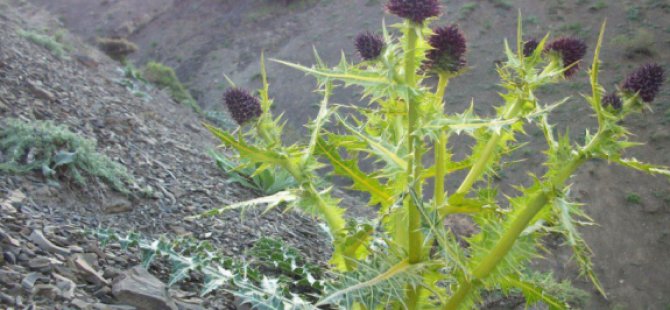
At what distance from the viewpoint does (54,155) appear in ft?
12.3

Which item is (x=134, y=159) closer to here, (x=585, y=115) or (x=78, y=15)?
(x=585, y=115)

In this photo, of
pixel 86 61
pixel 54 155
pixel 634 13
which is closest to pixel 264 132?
pixel 54 155

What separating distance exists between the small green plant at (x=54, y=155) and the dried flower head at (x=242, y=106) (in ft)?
5.61

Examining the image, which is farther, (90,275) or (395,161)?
(90,275)

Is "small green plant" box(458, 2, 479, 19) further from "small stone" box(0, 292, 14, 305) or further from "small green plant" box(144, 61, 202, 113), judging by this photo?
"small stone" box(0, 292, 14, 305)

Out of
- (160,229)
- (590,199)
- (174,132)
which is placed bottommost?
(590,199)

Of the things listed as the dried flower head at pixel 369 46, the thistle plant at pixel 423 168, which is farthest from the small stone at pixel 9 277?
the dried flower head at pixel 369 46

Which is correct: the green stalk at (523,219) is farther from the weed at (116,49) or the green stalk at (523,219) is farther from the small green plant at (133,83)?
the weed at (116,49)

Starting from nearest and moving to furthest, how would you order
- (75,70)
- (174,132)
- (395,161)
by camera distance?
(395,161) → (174,132) → (75,70)

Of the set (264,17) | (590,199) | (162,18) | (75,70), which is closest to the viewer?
(75,70)

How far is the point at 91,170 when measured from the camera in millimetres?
3777

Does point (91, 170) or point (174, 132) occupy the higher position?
point (91, 170)

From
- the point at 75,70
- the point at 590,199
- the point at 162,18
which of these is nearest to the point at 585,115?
the point at 590,199

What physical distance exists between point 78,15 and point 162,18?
421 cm
